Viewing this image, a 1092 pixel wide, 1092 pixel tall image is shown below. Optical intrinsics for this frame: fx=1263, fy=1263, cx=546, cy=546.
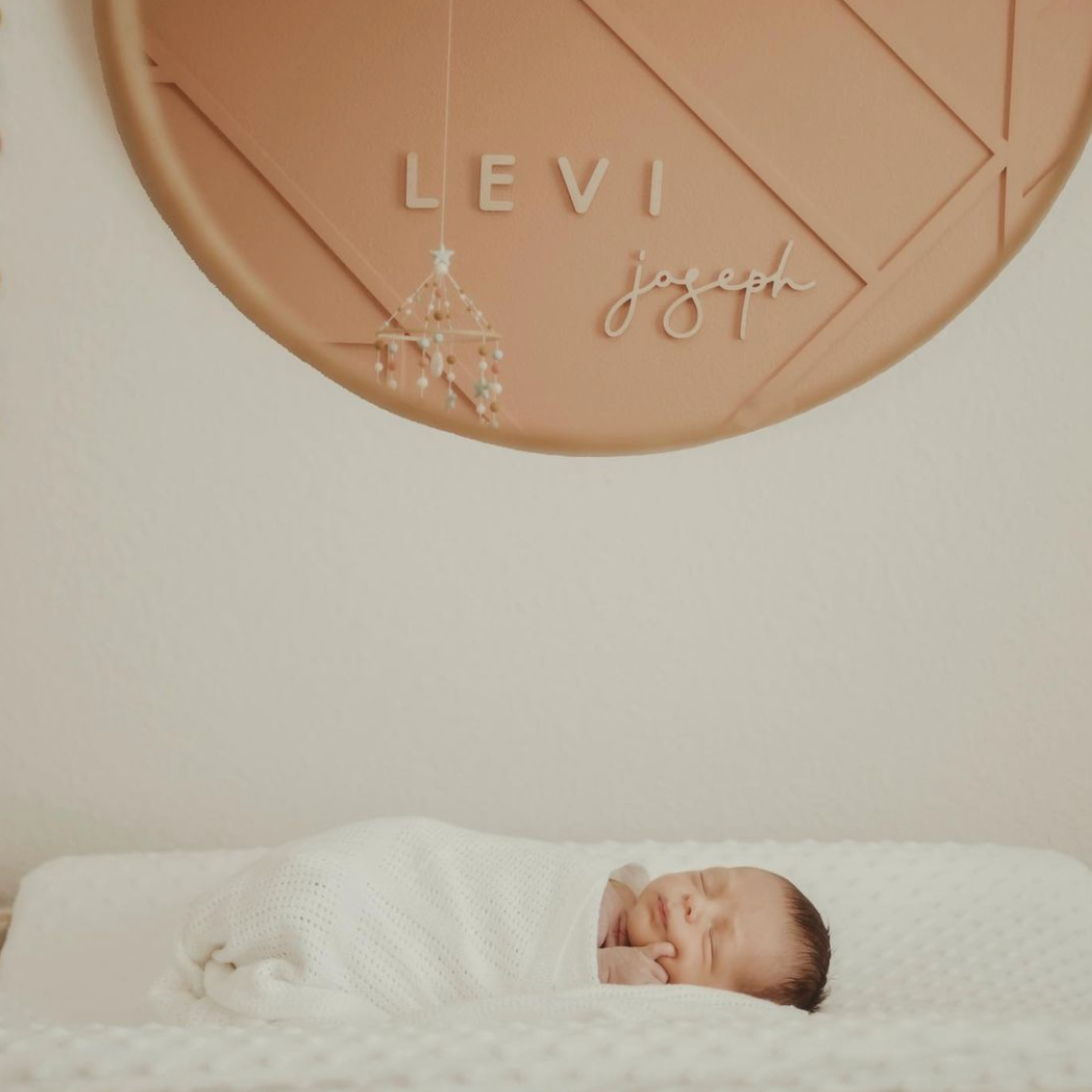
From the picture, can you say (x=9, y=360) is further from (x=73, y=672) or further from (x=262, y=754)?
(x=262, y=754)

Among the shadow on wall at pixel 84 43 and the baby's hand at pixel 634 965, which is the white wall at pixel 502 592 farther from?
the baby's hand at pixel 634 965

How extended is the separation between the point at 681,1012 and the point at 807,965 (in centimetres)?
21

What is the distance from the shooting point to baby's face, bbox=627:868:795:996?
136cm

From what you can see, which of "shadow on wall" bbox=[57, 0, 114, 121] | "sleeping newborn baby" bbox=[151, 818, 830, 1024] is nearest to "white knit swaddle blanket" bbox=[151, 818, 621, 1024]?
"sleeping newborn baby" bbox=[151, 818, 830, 1024]

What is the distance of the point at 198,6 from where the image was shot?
59.9 inches

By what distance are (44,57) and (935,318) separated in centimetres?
117

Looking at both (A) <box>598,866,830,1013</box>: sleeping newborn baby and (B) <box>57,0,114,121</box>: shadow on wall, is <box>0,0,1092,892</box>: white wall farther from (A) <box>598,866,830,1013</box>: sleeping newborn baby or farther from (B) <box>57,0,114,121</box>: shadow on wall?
(A) <box>598,866,830,1013</box>: sleeping newborn baby

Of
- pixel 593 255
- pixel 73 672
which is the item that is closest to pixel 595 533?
pixel 593 255

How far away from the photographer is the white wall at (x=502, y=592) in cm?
162

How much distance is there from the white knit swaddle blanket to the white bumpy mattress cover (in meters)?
0.08

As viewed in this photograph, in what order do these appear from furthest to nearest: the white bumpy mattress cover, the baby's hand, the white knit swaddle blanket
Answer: the baby's hand < the white knit swaddle blanket < the white bumpy mattress cover

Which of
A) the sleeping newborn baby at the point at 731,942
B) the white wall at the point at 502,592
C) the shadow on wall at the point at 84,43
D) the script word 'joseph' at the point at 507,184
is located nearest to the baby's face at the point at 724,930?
the sleeping newborn baby at the point at 731,942

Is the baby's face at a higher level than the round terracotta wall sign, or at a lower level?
lower

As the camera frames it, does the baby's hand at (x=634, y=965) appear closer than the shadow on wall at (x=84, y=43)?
Yes
